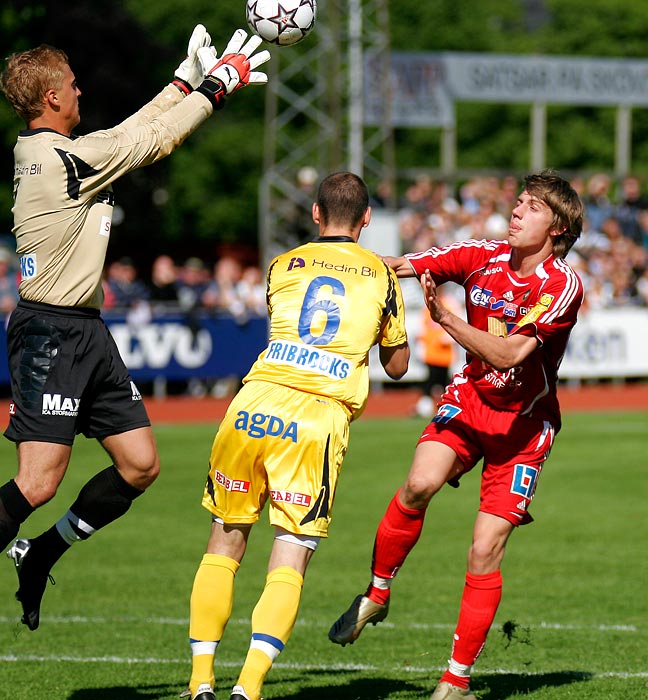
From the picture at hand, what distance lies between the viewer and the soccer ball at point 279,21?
22.7 ft

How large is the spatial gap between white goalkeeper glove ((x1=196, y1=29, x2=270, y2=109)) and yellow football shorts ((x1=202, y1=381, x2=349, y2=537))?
5.01ft

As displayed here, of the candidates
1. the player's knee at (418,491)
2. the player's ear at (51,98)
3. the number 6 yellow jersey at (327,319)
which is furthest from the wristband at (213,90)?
the player's knee at (418,491)

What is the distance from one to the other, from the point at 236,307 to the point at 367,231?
128 inches

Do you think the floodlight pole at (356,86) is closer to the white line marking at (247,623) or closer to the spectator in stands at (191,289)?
the spectator in stands at (191,289)

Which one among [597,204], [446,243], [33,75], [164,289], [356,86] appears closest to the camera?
[33,75]

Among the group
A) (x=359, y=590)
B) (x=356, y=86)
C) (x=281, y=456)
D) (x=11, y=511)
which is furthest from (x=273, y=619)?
(x=356, y=86)

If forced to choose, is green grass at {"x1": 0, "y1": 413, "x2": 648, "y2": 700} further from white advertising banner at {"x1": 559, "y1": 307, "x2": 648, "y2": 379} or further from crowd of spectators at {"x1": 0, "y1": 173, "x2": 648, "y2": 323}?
white advertising banner at {"x1": 559, "y1": 307, "x2": 648, "y2": 379}

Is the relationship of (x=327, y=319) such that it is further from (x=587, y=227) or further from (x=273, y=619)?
(x=587, y=227)

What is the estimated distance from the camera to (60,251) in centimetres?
618

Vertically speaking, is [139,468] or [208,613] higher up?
[139,468]

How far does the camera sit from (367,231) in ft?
80.8

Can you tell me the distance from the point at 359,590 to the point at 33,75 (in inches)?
200

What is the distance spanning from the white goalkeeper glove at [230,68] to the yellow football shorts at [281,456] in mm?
1526

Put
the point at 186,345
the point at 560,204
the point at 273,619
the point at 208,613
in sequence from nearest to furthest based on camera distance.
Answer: the point at 273,619, the point at 208,613, the point at 560,204, the point at 186,345
